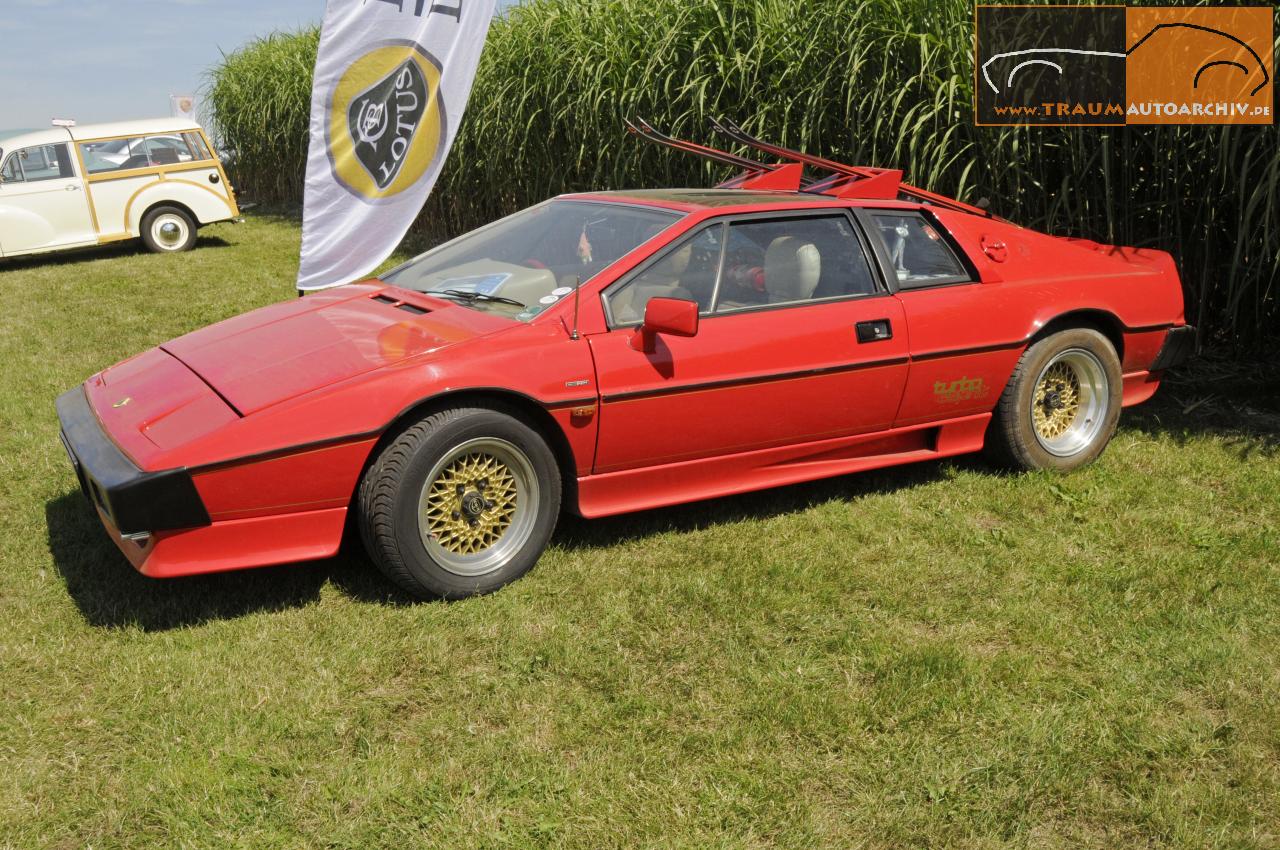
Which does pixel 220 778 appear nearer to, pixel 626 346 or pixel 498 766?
pixel 498 766

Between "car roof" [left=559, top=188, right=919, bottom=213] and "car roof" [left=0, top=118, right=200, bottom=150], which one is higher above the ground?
"car roof" [left=0, top=118, right=200, bottom=150]

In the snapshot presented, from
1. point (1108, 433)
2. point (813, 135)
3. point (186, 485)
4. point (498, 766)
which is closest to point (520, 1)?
point (813, 135)

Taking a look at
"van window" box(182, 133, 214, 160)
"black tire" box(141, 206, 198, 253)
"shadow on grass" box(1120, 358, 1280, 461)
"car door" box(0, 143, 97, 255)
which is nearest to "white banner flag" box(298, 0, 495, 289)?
"shadow on grass" box(1120, 358, 1280, 461)

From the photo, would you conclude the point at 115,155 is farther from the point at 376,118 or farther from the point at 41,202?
the point at 376,118

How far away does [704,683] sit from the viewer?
128 inches

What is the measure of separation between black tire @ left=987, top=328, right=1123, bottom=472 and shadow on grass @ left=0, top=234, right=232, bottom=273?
444 inches

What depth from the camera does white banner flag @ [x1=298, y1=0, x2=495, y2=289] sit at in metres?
5.29

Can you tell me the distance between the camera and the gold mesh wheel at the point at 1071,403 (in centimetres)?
494

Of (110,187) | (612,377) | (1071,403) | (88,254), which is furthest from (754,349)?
(88,254)

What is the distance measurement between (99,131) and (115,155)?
30 centimetres

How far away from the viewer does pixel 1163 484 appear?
4848 millimetres

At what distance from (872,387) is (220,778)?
276cm

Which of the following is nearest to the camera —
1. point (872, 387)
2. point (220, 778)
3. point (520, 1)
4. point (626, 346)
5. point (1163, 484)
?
point (220, 778)

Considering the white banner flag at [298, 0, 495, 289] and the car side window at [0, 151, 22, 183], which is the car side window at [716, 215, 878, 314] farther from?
the car side window at [0, 151, 22, 183]
